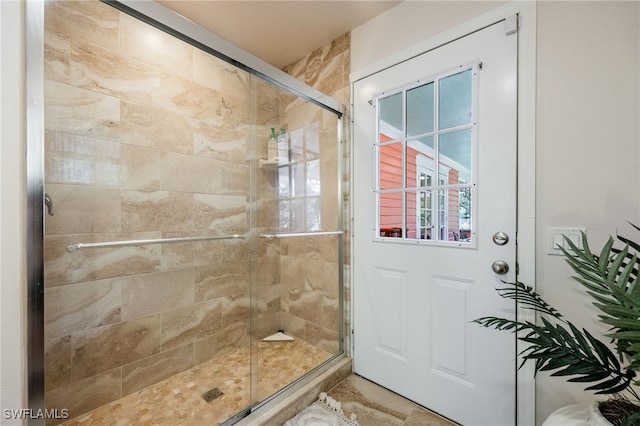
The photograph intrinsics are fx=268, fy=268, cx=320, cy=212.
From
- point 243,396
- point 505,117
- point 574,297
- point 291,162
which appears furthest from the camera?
point 291,162

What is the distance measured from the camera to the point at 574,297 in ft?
3.53

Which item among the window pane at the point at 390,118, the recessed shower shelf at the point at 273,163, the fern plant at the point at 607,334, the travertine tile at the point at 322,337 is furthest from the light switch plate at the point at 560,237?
the recessed shower shelf at the point at 273,163

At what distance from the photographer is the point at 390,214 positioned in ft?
5.25

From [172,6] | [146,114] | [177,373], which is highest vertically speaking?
[172,6]

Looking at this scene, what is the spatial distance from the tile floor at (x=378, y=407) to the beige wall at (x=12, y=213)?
133cm

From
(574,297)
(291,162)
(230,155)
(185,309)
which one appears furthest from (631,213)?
(185,309)

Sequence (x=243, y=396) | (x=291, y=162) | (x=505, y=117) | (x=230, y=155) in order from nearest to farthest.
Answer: (x=505, y=117) < (x=243, y=396) < (x=291, y=162) < (x=230, y=155)

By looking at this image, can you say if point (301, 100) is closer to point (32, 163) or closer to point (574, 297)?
point (32, 163)

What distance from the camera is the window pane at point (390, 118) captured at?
1564 mm

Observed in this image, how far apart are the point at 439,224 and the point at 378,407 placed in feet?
3.42

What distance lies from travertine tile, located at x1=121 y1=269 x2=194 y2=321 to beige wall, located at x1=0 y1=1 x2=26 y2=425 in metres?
0.87

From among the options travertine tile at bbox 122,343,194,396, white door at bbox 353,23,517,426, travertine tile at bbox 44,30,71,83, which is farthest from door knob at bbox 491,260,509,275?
travertine tile at bbox 44,30,71,83

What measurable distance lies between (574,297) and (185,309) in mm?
2084

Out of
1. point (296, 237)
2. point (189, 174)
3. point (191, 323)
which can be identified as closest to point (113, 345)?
point (191, 323)
